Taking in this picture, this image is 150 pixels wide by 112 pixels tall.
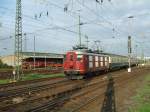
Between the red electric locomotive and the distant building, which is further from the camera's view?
the distant building

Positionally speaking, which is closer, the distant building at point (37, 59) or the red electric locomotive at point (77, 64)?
the red electric locomotive at point (77, 64)

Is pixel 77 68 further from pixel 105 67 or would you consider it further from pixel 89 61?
pixel 105 67

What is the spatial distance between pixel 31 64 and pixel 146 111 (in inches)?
2497

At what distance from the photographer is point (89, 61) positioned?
34.0m

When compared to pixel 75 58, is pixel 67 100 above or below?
below

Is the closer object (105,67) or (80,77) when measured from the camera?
(80,77)

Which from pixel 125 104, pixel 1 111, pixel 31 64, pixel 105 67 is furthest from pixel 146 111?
pixel 31 64

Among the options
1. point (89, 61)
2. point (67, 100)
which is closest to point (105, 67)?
point (89, 61)

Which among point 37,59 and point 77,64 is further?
point 37,59

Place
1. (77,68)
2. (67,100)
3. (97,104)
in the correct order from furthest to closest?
(77,68) → (67,100) → (97,104)

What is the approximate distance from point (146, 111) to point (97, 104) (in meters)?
3.17

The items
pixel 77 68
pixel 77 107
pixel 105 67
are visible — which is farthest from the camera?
pixel 105 67

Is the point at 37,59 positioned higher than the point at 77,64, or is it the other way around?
the point at 37,59

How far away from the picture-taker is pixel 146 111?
1332 cm
